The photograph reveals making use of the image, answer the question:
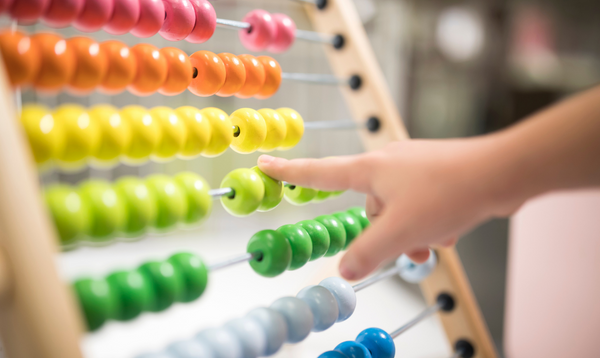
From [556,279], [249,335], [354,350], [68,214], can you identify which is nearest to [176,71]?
[68,214]

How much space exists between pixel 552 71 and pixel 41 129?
124 inches

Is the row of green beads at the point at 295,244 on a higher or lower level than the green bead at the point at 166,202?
lower

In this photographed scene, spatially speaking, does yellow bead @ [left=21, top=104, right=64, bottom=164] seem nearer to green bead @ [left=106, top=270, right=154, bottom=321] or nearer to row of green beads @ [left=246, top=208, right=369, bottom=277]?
green bead @ [left=106, top=270, right=154, bottom=321]

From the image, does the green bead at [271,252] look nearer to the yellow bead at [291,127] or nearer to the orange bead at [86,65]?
the yellow bead at [291,127]

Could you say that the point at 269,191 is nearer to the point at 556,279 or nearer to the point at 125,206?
the point at 125,206

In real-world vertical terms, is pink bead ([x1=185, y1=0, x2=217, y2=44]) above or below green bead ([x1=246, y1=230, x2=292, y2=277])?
above

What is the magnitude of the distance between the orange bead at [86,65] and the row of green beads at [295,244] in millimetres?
283

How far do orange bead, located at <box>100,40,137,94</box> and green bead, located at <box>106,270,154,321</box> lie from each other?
228mm

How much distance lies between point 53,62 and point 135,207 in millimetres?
177

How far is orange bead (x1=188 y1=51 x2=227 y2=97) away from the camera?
1.98ft

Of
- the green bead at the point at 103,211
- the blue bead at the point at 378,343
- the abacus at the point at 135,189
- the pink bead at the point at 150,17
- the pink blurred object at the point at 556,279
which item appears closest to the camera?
the abacus at the point at 135,189

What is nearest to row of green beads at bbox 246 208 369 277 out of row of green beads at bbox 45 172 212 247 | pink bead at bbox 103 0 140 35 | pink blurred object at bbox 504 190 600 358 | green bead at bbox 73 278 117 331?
row of green beads at bbox 45 172 212 247

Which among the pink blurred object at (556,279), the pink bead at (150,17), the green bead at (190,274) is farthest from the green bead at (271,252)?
the pink blurred object at (556,279)

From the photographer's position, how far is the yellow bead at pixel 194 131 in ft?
1.78
